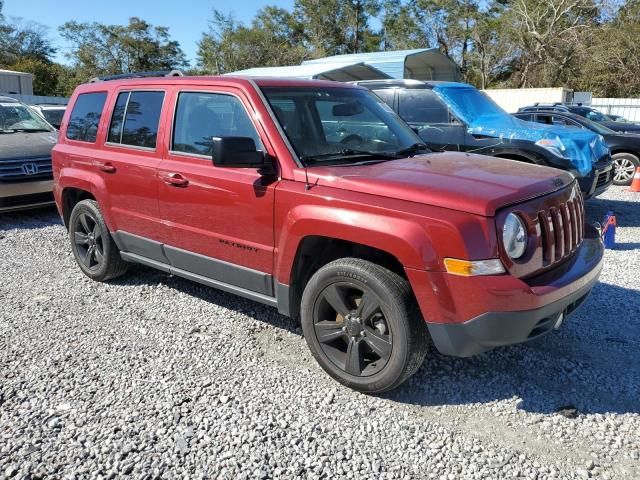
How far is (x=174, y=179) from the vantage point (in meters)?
3.91

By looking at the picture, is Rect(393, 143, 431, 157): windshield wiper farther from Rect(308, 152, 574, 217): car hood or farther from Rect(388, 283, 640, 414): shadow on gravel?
Rect(388, 283, 640, 414): shadow on gravel

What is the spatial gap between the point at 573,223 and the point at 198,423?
2516 millimetres

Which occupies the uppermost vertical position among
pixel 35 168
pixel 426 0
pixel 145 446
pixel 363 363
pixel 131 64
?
pixel 426 0

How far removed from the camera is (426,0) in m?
46.0

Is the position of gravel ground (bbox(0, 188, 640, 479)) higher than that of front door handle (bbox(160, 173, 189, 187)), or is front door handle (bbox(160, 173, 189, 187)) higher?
front door handle (bbox(160, 173, 189, 187))

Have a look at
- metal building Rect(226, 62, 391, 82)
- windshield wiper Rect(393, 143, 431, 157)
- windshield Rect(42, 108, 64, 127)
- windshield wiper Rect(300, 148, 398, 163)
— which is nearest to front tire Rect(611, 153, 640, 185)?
windshield wiper Rect(393, 143, 431, 157)

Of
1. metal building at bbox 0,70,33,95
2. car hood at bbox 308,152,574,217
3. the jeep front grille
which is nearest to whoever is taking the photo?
car hood at bbox 308,152,574,217

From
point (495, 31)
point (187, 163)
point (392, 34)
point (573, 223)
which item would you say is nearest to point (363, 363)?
point (573, 223)

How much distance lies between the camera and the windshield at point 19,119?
28.2 ft

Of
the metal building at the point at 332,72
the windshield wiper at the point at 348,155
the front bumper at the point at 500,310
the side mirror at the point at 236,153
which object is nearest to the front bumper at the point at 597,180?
the windshield wiper at the point at 348,155

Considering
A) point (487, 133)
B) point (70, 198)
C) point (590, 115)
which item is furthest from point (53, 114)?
point (590, 115)

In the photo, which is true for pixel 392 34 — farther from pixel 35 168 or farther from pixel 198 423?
pixel 198 423

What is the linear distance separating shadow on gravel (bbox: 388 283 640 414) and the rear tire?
303cm

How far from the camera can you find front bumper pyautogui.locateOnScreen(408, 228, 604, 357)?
105 inches
